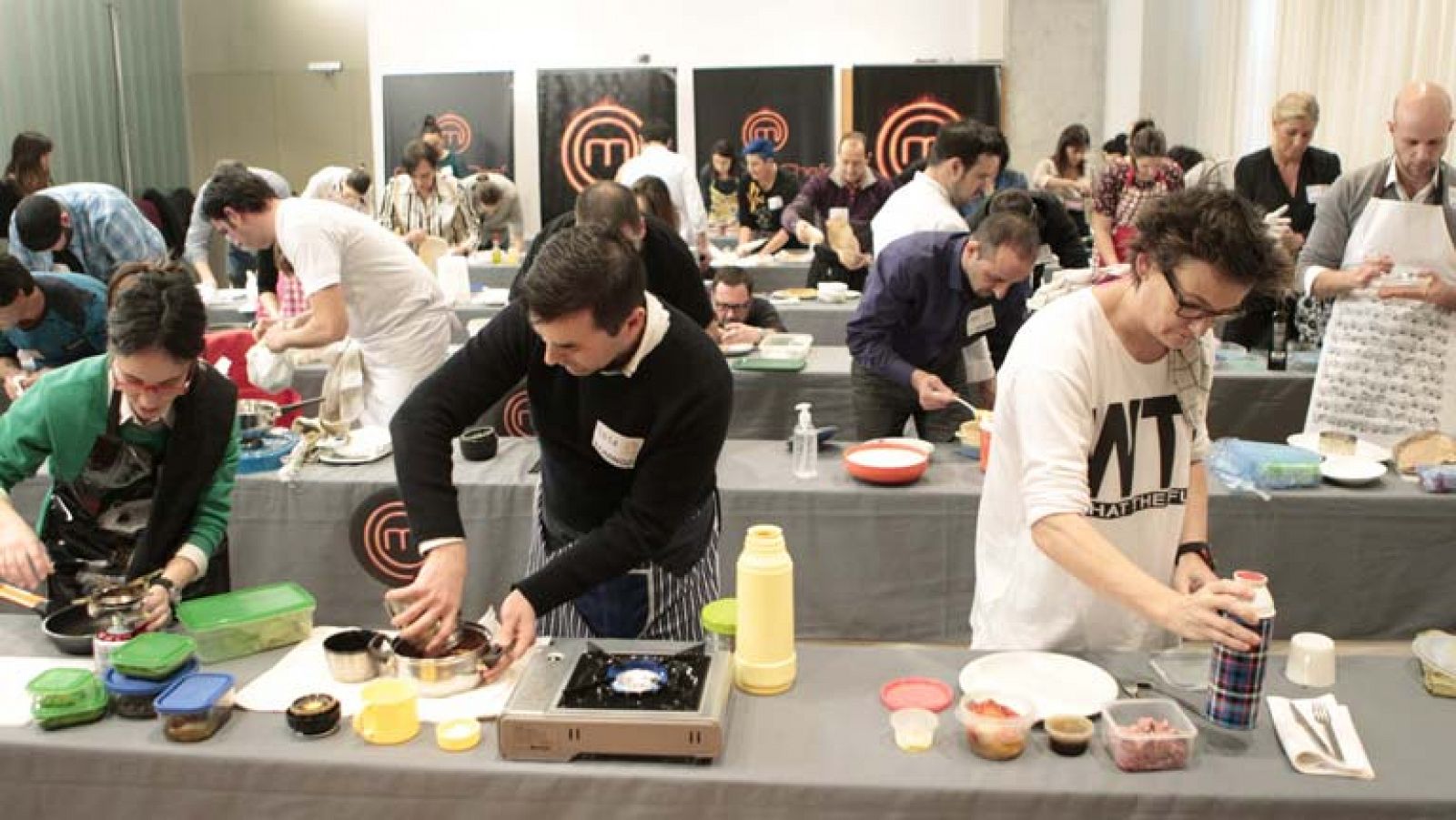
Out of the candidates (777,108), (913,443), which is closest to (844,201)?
(777,108)

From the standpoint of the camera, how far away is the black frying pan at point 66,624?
5.82ft

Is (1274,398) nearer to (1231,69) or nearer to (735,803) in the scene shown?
(735,803)

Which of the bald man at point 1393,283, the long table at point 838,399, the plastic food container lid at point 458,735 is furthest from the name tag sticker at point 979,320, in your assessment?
the plastic food container lid at point 458,735

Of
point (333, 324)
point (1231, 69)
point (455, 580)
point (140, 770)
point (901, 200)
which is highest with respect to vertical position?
point (1231, 69)

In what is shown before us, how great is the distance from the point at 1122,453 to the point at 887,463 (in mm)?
1191

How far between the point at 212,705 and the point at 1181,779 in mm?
1211

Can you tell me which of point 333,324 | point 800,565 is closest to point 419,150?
point 333,324

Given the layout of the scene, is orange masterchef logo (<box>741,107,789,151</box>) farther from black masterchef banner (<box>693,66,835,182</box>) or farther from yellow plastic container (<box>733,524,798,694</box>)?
yellow plastic container (<box>733,524,798,694</box>)

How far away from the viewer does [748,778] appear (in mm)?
1409

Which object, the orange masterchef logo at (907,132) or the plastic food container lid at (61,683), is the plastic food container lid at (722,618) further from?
the orange masterchef logo at (907,132)

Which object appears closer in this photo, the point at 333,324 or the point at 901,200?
the point at 333,324

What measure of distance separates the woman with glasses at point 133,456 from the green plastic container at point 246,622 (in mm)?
86

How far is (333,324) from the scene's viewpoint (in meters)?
2.95

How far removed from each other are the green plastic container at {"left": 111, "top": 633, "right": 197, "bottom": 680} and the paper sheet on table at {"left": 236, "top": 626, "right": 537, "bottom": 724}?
10 cm
